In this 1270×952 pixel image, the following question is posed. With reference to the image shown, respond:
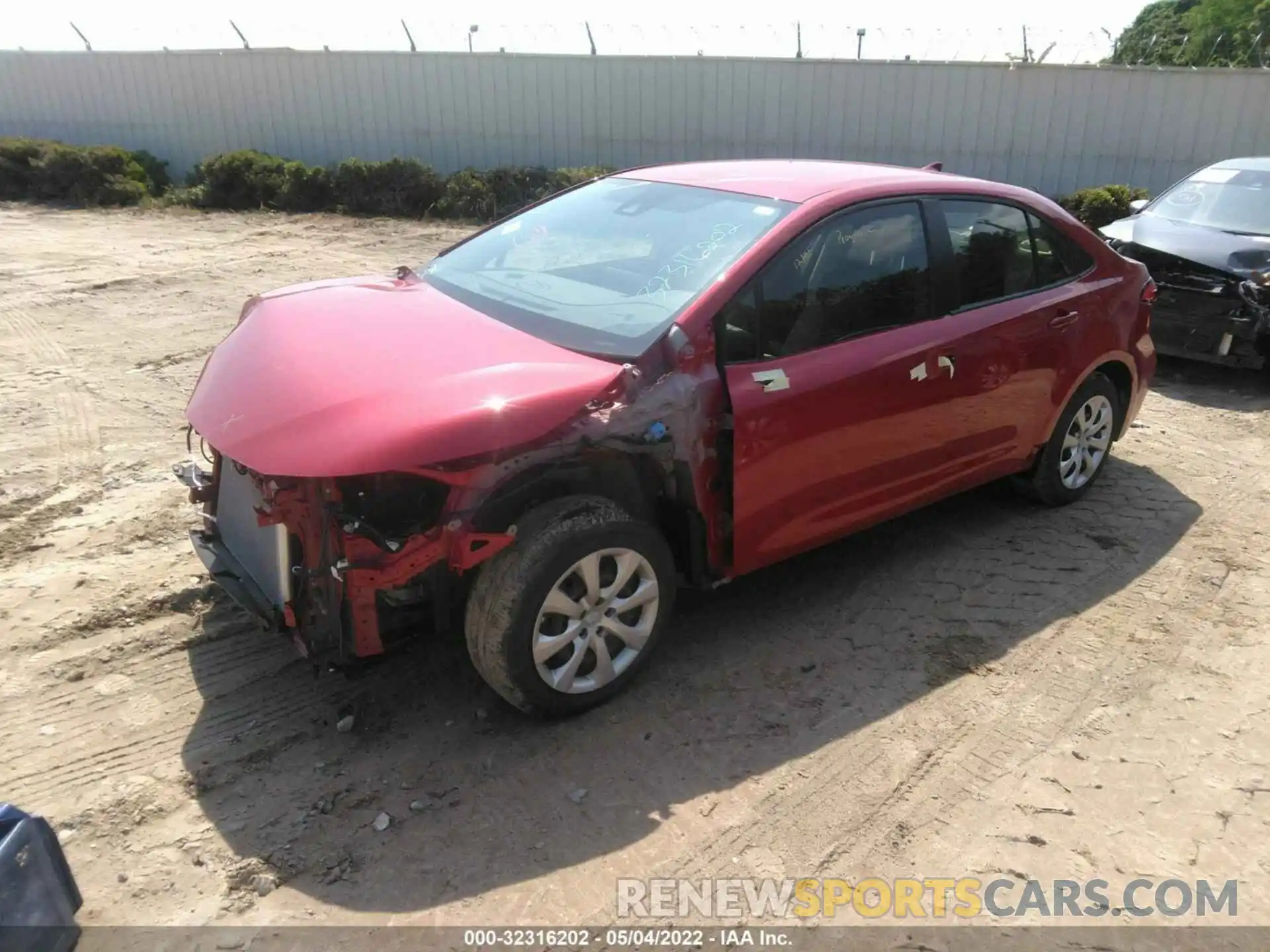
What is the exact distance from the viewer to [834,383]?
12.2 ft

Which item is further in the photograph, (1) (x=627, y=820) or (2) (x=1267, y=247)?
(2) (x=1267, y=247)

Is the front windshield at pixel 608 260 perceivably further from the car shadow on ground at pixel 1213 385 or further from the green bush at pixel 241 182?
the green bush at pixel 241 182

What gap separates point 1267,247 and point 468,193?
37.6ft

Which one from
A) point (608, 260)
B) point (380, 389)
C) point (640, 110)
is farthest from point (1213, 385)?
point (640, 110)

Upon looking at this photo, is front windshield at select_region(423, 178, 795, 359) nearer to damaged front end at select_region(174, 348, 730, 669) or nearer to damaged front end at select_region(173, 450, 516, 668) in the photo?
damaged front end at select_region(174, 348, 730, 669)

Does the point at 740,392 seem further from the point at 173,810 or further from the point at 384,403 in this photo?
the point at 173,810

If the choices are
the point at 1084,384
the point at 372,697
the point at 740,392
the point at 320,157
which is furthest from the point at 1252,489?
the point at 320,157

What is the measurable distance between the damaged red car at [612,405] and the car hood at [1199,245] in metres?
3.52

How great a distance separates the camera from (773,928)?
8.76 ft

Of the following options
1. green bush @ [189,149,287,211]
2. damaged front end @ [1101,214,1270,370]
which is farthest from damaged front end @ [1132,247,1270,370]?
green bush @ [189,149,287,211]

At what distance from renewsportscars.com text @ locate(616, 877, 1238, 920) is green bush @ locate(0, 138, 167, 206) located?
57.1 ft

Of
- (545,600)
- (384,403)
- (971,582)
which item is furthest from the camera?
(971,582)

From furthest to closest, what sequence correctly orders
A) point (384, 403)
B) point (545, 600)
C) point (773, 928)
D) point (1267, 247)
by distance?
point (1267, 247) → point (545, 600) → point (384, 403) → point (773, 928)

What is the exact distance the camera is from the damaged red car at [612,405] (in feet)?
9.92
